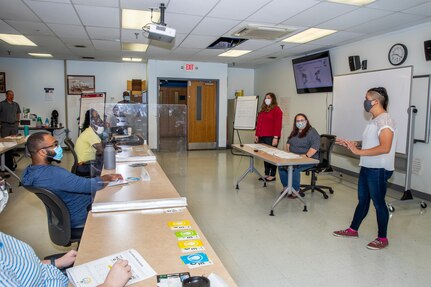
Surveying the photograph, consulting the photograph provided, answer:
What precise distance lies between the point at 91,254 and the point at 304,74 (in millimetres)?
6813

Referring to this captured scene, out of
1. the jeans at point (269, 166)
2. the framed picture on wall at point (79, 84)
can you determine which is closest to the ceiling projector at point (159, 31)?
the jeans at point (269, 166)

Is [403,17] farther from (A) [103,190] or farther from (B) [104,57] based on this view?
(B) [104,57]

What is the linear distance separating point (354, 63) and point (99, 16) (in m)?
4.54

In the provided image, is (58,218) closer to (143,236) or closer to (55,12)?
(143,236)

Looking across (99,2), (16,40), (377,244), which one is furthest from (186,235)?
(16,40)

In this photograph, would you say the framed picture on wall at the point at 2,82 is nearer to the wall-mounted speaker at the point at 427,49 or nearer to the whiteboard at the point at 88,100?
the whiteboard at the point at 88,100

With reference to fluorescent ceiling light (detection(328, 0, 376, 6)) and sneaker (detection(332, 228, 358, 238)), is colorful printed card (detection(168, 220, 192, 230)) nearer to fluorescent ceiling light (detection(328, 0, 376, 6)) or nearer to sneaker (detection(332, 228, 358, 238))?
sneaker (detection(332, 228, 358, 238))

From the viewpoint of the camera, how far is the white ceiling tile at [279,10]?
12.7ft

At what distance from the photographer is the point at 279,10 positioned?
4168mm

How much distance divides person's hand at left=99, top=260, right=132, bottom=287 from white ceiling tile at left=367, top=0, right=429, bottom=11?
4.12m

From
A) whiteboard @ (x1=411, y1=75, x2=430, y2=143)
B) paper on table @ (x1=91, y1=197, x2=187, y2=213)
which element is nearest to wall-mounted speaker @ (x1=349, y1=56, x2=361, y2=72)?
whiteboard @ (x1=411, y1=75, x2=430, y2=143)

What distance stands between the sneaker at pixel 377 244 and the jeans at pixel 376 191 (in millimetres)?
52

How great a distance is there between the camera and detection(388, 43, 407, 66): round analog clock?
4.93 metres

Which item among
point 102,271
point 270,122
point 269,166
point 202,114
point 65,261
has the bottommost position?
point 269,166
